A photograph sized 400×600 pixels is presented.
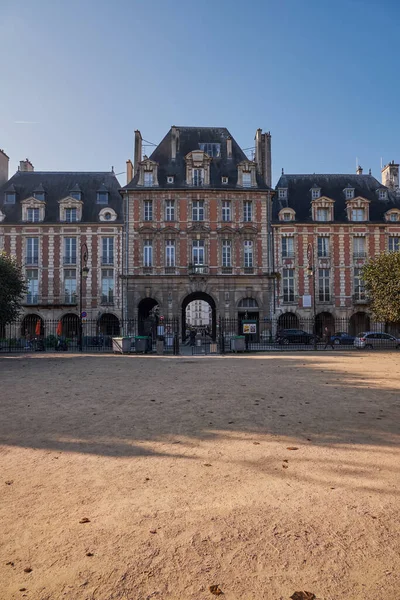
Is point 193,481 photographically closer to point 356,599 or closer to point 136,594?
point 136,594

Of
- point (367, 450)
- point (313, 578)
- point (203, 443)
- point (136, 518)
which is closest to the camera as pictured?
point (313, 578)

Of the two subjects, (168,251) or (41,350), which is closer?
(41,350)

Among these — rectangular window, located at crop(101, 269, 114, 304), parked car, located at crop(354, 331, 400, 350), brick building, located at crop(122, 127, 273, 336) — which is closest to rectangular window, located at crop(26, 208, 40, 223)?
rectangular window, located at crop(101, 269, 114, 304)

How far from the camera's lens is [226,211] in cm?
3325

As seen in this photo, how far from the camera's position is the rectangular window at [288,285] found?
33.9 m

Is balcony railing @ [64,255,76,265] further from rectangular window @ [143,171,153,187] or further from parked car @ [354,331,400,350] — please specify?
parked car @ [354,331,400,350]

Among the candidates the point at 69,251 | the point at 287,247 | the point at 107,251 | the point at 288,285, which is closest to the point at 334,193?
the point at 287,247

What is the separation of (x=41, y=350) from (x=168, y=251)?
44.3ft

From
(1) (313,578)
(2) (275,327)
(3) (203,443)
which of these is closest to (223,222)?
(2) (275,327)

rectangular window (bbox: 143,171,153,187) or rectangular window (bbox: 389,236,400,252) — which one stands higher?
rectangular window (bbox: 143,171,153,187)

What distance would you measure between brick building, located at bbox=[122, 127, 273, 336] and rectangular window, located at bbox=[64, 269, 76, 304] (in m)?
4.85

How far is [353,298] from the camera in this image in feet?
112

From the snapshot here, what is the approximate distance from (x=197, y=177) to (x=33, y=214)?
48.6 feet

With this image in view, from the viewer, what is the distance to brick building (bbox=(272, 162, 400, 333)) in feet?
111
